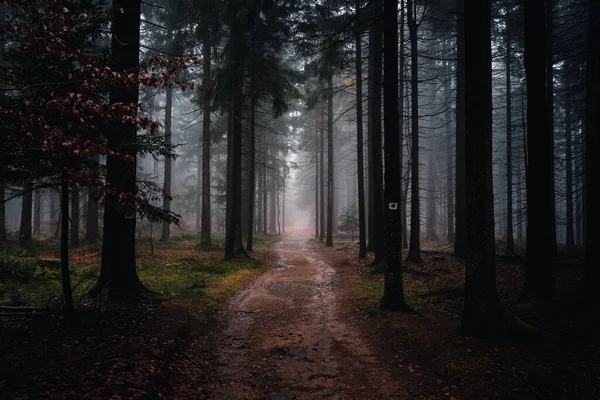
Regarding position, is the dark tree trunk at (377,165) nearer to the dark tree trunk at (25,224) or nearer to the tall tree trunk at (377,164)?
the tall tree trunk at (377,164)

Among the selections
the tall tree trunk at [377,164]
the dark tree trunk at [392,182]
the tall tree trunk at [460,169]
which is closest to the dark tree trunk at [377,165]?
the tall tree trunk at [377,164]

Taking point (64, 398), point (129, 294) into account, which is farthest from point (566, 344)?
point (129, 294)

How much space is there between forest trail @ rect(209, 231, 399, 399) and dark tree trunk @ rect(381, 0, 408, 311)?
1413 mm

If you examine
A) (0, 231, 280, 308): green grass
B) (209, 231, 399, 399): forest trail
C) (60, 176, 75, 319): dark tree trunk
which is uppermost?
(60, 176, 75, 319): dark tree trunk

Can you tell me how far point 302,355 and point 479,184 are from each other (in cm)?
466

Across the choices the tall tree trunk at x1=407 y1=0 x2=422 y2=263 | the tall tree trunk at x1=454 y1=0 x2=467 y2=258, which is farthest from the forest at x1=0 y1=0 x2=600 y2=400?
the tall tree trunk at x1=454 y1=0 x2=467 y2=258

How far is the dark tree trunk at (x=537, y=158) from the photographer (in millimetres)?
8195

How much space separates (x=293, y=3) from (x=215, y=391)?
56.6 ft

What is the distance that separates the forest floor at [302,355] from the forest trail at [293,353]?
3 centimetres

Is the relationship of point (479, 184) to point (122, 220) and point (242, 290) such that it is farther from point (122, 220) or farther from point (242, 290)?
point (242, 290)

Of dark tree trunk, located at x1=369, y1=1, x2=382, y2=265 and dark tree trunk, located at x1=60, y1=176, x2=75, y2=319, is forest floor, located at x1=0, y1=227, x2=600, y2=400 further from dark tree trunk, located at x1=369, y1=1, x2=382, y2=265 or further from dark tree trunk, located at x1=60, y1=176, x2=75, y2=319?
dark tree trunk, located at x1=369, y1=1, x2=382, y2=265

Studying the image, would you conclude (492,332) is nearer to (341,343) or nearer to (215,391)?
(341,343)

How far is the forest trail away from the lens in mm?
5211

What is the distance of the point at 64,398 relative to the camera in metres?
4.02
